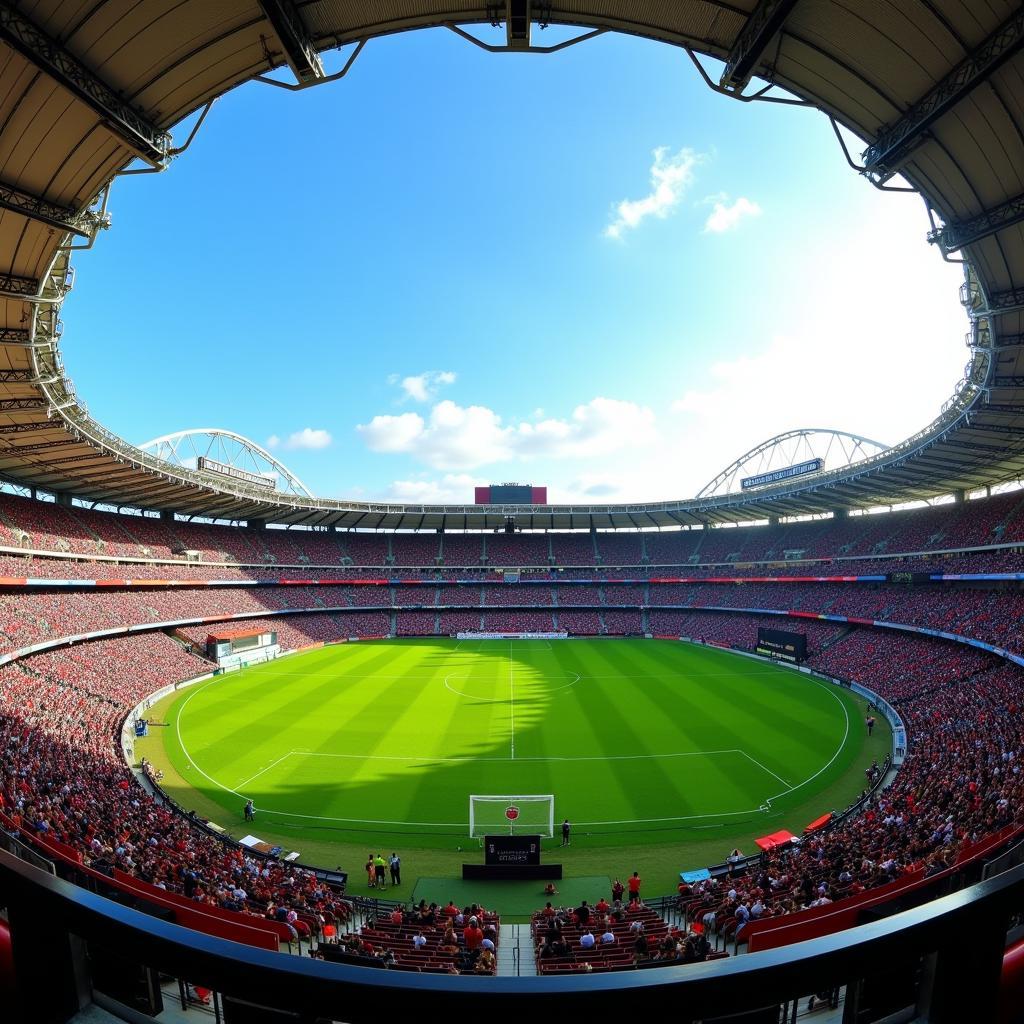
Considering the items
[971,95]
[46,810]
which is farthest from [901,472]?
[46,810]

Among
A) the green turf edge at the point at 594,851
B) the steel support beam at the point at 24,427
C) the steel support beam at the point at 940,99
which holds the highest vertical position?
the steel support beam at the point at 940,99

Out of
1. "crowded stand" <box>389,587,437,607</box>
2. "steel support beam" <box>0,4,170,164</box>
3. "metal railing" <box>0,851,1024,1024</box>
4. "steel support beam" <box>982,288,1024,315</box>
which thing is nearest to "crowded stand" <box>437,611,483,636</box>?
"crowded stand" <box>389,587,437,607</box>

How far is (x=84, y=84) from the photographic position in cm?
1078

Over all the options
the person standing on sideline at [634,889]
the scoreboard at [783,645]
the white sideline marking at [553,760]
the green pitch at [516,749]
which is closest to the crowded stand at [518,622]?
the green pitch at [516,749]

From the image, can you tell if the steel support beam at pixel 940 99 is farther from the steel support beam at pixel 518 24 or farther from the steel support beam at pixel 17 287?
the steel support beam at pixel 17 287

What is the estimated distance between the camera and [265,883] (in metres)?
16.0

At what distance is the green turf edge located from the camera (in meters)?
19.0

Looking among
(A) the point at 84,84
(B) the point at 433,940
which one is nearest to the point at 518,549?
(B) the point at 433,940

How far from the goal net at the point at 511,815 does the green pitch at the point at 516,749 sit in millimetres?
710

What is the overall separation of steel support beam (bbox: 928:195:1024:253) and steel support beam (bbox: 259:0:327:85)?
15109 millimetres

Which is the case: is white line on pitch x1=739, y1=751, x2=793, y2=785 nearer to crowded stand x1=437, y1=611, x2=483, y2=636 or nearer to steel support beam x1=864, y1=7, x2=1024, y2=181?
steel support beam x1=864, y1=7, x2=1024, y2=181

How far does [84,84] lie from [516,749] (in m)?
28.9

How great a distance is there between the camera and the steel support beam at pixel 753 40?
8.96 m

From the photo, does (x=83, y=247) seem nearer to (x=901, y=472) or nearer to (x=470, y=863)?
(x=470, y=863)
